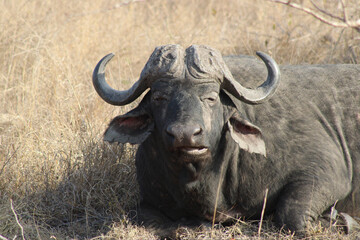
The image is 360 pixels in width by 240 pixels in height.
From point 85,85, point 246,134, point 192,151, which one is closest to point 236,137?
point 246,134

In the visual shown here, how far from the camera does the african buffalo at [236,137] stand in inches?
138

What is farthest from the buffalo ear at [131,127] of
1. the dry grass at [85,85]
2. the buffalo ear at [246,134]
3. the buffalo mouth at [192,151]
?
A: the dry grass at [85,85]

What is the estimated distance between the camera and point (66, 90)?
5.96 metres

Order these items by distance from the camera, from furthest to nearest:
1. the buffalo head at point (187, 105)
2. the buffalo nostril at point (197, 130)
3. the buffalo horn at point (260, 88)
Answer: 1. the buffalo horn at point (260, 88)
2. the buffalo head at point (187, 105)
3. the buffalo nostril at point (197, 130)

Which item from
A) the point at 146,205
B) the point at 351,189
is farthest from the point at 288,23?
the point at 146,205

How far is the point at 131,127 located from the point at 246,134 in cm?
82

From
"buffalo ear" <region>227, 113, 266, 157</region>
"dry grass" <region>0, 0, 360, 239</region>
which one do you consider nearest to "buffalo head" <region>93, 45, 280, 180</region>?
"buffalo ear" <region>227, 113, 266, 157</region>

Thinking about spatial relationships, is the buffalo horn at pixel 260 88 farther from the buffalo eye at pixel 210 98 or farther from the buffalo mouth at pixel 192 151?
the buffalo mouth at pixel 192 151

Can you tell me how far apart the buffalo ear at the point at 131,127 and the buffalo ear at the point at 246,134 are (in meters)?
0.58

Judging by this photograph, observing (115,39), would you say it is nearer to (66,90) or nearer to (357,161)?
(66,90)

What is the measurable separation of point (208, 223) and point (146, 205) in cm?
53

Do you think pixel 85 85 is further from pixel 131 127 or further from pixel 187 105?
pixel 187 105

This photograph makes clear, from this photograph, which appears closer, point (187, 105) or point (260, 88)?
point (187, 105)

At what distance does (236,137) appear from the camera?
12.0 ft
